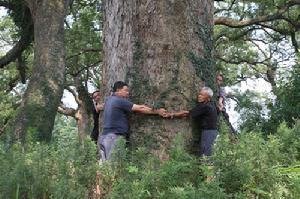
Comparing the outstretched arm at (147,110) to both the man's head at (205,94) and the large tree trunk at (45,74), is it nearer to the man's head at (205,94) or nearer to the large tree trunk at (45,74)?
the man's head at (205,94)

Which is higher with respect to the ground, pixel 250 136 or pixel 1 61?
pixel 1 61

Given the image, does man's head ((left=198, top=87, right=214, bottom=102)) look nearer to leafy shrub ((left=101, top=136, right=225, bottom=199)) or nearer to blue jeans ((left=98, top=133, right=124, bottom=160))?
blue jeans ((left=98, top=133, right=124, bottom=160))

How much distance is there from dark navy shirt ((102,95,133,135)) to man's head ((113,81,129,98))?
7 cm

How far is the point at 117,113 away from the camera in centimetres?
584

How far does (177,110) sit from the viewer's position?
5.26 metres

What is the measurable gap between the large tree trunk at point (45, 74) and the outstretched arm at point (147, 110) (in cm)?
655

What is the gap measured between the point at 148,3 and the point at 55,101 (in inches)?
291

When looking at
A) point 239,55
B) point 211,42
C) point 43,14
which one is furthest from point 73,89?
point 211,42

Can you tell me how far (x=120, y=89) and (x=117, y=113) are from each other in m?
0.39

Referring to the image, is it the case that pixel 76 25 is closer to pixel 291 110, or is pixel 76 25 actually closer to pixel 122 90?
pixel 291 110

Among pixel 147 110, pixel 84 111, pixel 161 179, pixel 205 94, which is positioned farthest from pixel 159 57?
pixel 84 111

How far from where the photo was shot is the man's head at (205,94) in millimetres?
5410

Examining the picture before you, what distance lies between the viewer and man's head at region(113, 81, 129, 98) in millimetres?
5460

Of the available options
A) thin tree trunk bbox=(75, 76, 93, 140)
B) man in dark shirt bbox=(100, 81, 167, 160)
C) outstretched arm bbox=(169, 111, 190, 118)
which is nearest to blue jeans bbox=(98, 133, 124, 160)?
man in dark shirt bbox=(100, 81, 167, 160)
